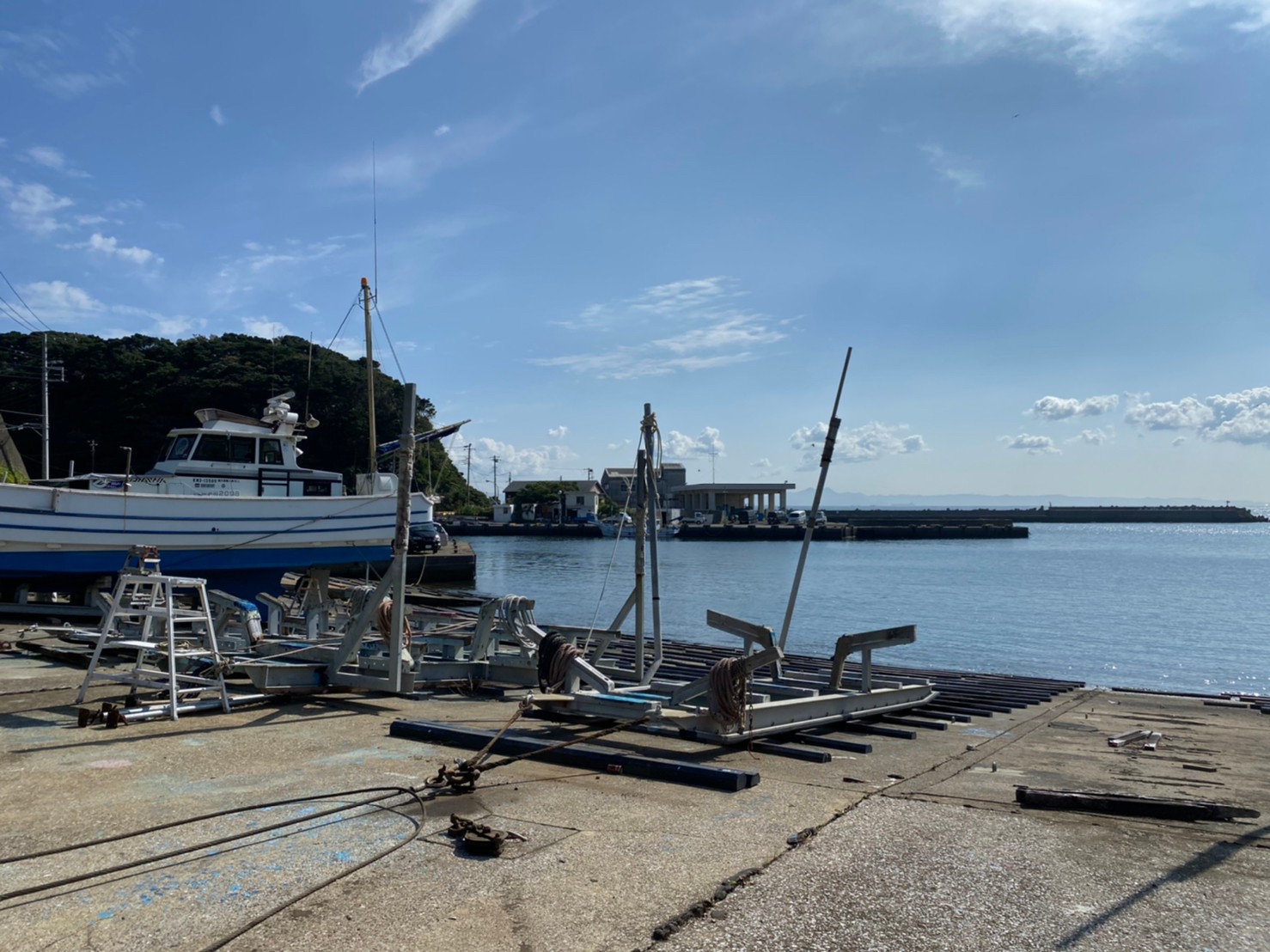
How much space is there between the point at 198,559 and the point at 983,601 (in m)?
37.8

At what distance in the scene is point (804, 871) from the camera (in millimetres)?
4691

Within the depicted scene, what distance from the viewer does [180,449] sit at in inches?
846

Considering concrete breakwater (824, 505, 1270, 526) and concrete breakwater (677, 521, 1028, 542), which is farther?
concrete breakwater (824, 505, 1270, 526)

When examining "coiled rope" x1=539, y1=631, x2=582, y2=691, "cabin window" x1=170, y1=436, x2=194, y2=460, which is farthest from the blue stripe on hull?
"coiled rope" x1=539, y1=631, x2=582, y2=691

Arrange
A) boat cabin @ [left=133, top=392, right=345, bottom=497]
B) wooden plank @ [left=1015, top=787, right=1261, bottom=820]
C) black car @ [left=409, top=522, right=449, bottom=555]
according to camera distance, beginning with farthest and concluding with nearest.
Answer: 1. black car @ [left=409, top=522, right=449, bottom=555]
2. boat cabin @ [left=133, top=392, right=345, bottom=497]
3. wooden plank @ [left=1015, top=787, right=1261, bottom=820]

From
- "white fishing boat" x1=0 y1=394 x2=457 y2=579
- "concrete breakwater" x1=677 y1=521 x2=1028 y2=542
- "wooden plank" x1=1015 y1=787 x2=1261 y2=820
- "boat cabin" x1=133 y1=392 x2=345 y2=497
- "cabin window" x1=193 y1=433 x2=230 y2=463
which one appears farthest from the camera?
"concrete breakwater" x1=677 y1=521 x2=1028 y2=542

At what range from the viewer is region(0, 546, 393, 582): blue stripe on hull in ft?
60.7

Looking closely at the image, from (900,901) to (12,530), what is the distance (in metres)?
19.0

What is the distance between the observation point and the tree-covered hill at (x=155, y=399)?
85.1m

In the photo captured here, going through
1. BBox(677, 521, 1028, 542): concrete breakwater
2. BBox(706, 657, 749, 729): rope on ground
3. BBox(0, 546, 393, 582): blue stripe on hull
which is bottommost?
BBox(677, 521, 1028, 542): concrete breakwater

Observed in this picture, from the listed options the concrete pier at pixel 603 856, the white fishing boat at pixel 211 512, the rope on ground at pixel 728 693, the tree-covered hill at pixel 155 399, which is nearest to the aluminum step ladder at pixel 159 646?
the concrete pier at pixel 603 856

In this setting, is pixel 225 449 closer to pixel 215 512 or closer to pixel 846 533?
pixel 215 512

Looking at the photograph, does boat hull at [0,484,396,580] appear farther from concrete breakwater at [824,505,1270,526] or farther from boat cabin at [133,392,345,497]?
concrete breakwater at [824,505,1270,526]

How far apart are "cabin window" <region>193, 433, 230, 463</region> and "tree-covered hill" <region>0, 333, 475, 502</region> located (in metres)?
61.7
